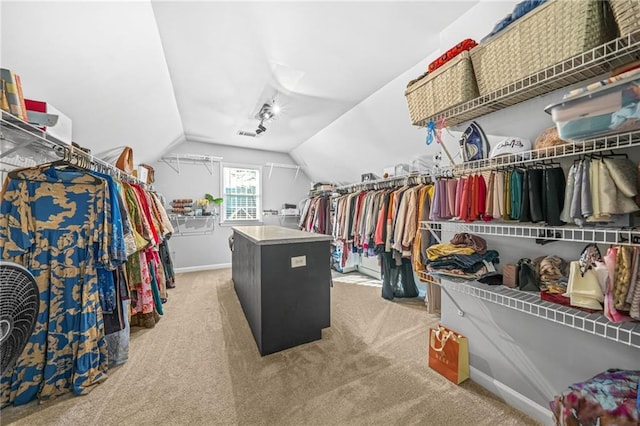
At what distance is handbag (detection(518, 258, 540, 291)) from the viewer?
1.24 m

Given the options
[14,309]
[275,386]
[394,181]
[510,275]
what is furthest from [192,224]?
[510,275]

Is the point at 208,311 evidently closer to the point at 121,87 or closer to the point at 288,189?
the point at 121,87

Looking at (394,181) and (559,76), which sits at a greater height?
(559,76)

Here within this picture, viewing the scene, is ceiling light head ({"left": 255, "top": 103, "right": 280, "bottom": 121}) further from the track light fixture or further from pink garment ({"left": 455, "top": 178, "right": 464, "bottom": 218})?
pink garment ({"left": 455, "top": 178, "right": 464, "bottom": 218})

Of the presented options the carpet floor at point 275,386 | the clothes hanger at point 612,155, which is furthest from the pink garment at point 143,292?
the clothes hanger at point 612,155

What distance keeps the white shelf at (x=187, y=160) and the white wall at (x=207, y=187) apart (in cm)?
6

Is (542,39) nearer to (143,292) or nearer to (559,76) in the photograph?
(559,76)

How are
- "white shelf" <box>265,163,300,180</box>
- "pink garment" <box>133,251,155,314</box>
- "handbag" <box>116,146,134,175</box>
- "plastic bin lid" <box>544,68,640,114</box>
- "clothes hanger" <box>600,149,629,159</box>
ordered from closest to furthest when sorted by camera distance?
"plastic bin lid" <box>544,68,640,114</box>, "clothes hanger" <box>600,149,629,159</box>, "pink garment" <box>133,251,155,314</box>, "handbag" <box>116,146,134,175</box>, "white shelf" <box>265,163,300,180</box>

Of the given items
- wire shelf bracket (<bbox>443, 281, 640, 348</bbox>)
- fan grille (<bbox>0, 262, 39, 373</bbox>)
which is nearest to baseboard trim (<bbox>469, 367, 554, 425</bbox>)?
wire shelf bracket (<bbox>443, 281, 640, 348</bbox>)

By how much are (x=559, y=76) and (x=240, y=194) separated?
5043 millimetres

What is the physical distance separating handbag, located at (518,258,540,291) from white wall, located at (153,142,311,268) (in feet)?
15.7

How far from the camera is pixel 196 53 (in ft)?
7.00

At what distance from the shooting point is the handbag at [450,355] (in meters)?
1.57

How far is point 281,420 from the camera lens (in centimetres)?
133
